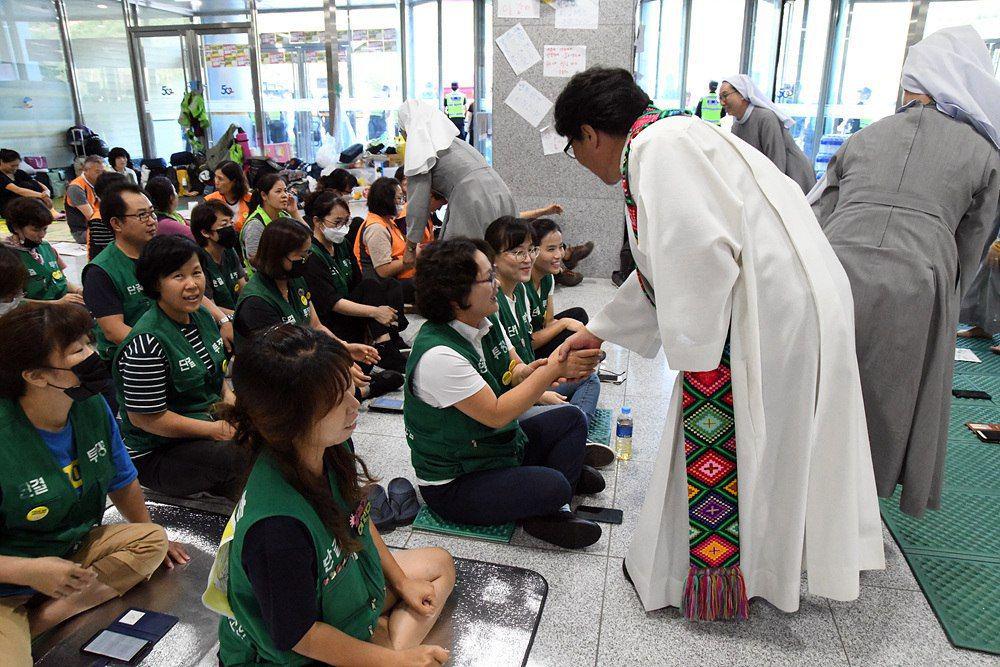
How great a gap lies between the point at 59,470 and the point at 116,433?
0.23 metres

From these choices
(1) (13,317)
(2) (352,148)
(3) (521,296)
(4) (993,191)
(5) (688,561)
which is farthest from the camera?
(2) (352,148)

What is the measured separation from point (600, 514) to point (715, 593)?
0.62m

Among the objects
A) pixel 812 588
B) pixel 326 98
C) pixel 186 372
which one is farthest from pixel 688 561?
pixel 326 98

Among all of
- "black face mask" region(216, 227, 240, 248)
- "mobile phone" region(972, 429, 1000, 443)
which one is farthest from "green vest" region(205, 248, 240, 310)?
"mobile phone" region(972, 429, 1000, 443)

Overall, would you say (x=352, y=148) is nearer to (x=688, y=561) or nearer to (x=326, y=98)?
(x=326, y=98)

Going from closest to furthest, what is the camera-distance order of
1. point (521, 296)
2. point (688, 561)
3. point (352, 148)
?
point (688, 561), point (521, 296), point (352, 148)

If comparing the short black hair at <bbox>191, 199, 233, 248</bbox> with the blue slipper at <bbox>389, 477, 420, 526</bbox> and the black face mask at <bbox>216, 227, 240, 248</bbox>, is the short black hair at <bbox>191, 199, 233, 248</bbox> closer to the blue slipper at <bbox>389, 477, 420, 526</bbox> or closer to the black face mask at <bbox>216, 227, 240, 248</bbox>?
the black face mask at <bbox>216, 227, 240, 248</bbox>

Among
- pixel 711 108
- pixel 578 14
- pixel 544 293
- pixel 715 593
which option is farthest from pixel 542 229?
pixel 711 108

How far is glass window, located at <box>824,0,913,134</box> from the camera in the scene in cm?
720

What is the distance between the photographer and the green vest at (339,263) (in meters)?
3.83

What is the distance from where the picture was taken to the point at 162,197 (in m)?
4.21

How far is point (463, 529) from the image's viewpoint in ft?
7.39

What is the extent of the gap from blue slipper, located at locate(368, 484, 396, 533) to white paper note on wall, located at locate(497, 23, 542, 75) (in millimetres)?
4037

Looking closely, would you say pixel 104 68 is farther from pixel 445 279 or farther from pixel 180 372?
pixel 445 279
